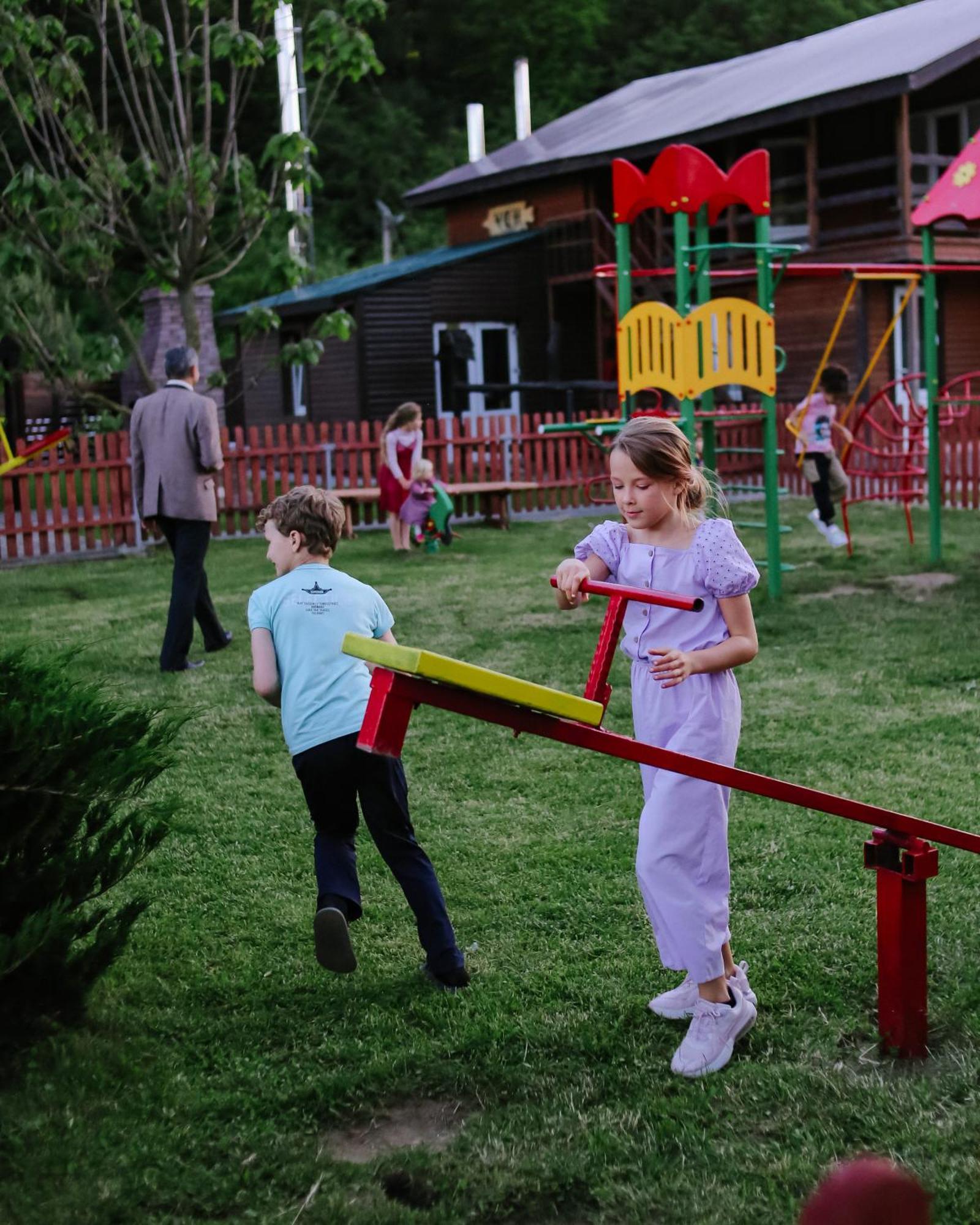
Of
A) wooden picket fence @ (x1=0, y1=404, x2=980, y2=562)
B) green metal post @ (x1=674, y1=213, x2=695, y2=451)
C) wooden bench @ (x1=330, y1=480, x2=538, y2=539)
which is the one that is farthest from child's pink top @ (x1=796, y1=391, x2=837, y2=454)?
wooden picket fence @ (x1=0, y1=404, x2=980, y2=562)

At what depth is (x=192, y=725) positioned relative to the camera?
22.5 ft

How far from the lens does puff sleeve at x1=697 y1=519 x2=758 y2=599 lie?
10.7 ft

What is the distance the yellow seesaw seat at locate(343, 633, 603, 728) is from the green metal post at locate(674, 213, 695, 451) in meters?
7.16

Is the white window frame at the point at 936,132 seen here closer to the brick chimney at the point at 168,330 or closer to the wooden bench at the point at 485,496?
the wooden bench at the point at 485,496

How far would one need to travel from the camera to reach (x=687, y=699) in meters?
3.29

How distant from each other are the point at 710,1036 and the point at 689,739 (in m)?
0.68

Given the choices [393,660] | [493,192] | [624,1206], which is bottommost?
[624,1206]

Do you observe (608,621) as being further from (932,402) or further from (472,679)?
(932,402)

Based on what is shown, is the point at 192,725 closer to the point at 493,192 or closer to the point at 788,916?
the point at 788,916

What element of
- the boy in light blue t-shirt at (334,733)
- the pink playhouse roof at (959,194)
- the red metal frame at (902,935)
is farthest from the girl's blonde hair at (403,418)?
the red metal frame at (902,935)

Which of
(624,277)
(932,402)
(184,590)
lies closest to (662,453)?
(184,590)

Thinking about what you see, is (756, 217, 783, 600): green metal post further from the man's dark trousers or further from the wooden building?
the wooden building

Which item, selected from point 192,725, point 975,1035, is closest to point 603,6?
point 192,725

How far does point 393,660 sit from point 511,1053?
4.03ft
